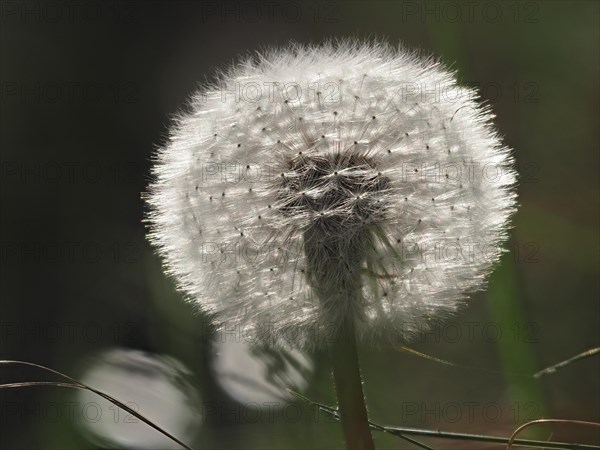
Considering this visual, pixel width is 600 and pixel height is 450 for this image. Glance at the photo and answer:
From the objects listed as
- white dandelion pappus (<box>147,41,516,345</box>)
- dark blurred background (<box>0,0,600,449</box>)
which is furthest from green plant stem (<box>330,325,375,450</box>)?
dark blurred background (<box>0,0,600,449</box>)

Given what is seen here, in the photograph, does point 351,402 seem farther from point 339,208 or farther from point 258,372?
point 258,372

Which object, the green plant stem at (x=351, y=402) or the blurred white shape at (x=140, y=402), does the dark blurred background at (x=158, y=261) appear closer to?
the blurred white shape at (x=140, y=402)

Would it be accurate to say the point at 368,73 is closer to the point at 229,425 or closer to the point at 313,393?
the point at 313,393

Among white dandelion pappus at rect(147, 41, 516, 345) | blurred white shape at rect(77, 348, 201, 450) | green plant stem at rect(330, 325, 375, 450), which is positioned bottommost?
green plant stem at rect(330, 325, 375, 450)

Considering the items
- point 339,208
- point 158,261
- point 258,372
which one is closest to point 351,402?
point 339,208

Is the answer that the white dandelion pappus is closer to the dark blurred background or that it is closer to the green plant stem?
the green plant stem

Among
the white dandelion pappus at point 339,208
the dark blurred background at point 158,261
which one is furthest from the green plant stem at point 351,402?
the dark blurred background at point 158,261

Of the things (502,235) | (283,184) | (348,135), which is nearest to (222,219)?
(283,184)
